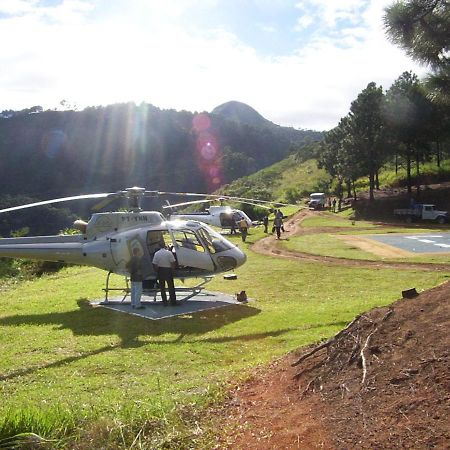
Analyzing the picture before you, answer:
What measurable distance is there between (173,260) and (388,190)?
42.9 metres

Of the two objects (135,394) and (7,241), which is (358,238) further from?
(135,394)

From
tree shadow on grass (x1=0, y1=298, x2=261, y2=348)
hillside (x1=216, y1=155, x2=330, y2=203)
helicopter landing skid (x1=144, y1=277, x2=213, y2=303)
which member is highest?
hillside (x1=216, y1=155, x2=330, y2=203)

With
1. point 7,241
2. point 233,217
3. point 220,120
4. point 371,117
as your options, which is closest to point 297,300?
point 7,241

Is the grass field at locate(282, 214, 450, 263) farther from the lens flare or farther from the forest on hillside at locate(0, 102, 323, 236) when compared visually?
the lens flare

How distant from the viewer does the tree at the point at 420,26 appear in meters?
8.38

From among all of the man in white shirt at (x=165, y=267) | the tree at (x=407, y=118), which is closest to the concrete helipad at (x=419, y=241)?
the man in white shirt at (x=165, y=267)

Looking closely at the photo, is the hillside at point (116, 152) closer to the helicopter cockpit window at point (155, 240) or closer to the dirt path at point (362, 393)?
the helicopter cockpit window at point (155, 240)

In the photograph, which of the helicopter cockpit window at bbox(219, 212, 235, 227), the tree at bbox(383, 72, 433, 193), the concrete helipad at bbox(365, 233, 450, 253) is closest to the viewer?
Result: the concrete helipad at bbox(365, 233, 450, 253)

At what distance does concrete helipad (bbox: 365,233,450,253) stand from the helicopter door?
1168 cm

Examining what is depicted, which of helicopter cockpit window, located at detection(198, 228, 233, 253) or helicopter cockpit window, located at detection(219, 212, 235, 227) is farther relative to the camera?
helicopter cockpit window, located at detection(219, 212, 235, 227)

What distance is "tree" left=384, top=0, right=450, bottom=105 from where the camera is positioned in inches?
330

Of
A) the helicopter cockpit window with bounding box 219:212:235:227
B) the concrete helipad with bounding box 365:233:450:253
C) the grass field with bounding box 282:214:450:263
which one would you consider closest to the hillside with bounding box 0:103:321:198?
the helicopter cockpit window with bounding box 219:212:235:227

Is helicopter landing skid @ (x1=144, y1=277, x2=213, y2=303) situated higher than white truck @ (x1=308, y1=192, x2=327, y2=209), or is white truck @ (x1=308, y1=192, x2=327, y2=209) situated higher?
white truck @ (x1=308, y1=192, x2=327, y2=209)

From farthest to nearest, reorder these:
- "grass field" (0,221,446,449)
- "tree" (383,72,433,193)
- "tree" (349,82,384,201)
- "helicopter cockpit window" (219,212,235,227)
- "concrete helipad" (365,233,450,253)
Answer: "tree" (349,82,384,201)
"tree" (383,72,433,193)
"helicopter cockpit window" (219,212,235,227)
"concrete helipad" (365,233,450,253)
"grass field" (0,221,446,449)
